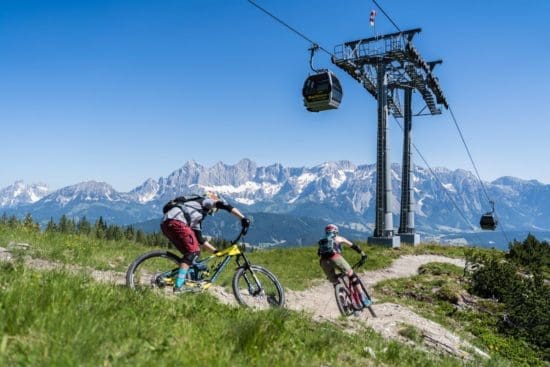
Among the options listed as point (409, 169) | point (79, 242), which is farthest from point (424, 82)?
point (79, 242)

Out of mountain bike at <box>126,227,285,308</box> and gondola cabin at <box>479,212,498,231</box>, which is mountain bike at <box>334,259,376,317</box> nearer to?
mountain bike at <box>126,227,285,308</box>

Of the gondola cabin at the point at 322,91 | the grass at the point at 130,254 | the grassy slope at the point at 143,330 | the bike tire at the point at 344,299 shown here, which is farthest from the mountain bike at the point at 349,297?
the gondola cabin at the point at 322,91

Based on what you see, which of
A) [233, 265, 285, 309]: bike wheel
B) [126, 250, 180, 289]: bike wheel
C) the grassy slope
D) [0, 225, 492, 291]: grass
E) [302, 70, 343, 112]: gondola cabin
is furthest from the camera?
[302, 70, 343, 112]: gondola cabin

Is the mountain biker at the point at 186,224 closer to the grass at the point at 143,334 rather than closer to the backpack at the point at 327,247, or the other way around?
the grass at the point at 143,334

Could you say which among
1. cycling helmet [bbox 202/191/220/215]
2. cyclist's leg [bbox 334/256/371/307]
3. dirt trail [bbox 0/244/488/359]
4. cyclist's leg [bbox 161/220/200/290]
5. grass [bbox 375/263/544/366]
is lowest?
grass [bbox 375/263/544/366]

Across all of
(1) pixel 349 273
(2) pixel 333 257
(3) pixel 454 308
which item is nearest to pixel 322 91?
(3) pixel 454 308

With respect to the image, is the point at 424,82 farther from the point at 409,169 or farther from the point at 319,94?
the point at 319,94

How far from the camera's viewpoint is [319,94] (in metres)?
23.8

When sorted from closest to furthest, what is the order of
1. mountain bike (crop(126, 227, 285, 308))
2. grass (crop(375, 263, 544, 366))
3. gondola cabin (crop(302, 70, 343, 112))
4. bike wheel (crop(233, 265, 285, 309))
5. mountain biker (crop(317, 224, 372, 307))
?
1. mountain bike (crop(126, 227, 285, 308))
2. bike wheel (crop(233, 265, 285, 309))
3. mountain biker (crop(317, 224, 372, 307))
4. grass (crop(375, 263, 544, 366))
5. gondola cabin (crop(302, 70, 343, 112))

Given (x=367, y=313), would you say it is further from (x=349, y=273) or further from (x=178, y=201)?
(x=178, y=201)

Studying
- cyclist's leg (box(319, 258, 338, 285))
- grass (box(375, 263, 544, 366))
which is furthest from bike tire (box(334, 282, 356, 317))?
grass (box(375, 263, 544, 366))

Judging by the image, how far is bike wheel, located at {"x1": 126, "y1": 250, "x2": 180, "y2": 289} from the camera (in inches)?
368

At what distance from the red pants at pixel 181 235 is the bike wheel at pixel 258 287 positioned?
5.04ft

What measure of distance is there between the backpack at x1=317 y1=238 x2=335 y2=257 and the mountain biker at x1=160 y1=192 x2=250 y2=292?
15.4 ft
